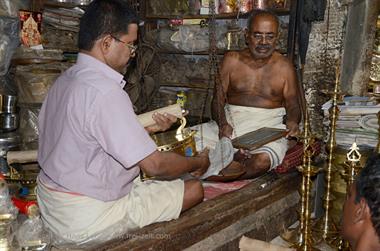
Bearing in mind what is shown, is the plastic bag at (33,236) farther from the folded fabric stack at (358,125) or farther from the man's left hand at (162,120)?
the folded fabric stack at (358,125)

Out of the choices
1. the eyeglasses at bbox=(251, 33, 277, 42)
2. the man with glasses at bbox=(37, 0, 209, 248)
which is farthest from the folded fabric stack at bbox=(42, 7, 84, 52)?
the man with glasses at bbox=(37, 0, 209, 248)

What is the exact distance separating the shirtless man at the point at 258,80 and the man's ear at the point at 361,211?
6.77 feet

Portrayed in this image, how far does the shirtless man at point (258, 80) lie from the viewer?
11.8 feet

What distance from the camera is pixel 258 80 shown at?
3.78 m

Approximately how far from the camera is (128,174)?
217 centimetres

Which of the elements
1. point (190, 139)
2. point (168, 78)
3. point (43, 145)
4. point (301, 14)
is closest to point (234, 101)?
point (301, 14)

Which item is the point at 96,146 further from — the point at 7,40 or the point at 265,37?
the point at 7,40

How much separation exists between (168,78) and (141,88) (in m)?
0.44

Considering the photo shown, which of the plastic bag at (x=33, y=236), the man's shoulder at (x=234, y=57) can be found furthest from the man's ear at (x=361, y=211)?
the man's shoulder at (x=234, y=57)

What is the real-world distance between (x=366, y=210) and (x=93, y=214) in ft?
4.12

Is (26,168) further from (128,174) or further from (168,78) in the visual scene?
(168,78)

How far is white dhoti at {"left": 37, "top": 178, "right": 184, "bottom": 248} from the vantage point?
2.09 meters

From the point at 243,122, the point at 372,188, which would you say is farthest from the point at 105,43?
the point at 243,122

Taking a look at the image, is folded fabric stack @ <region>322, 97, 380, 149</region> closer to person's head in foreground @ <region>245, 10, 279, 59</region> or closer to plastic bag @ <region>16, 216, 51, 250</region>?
person's head in foreground @ <region>245, 10, 279, 59</region>
